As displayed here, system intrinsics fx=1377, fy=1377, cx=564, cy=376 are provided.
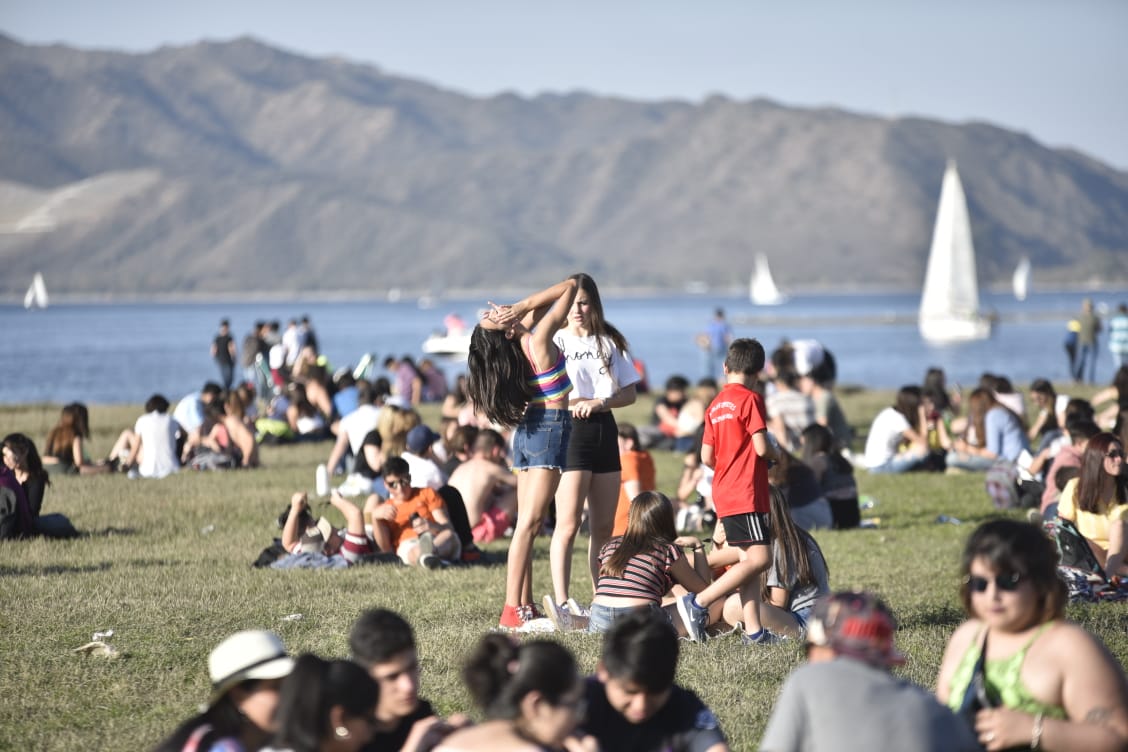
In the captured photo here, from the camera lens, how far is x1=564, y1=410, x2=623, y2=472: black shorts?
7871mm

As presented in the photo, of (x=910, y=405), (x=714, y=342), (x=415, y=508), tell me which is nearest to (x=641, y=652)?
(x=415, y=508)

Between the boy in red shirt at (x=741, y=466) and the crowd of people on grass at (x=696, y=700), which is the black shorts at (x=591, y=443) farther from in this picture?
the crowd of people on grass at (x=696, y=700)

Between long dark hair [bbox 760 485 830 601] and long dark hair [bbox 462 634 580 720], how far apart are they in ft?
12.6

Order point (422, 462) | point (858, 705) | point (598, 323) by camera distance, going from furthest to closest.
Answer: point (422, 462) < point (598, 323) < point (858, 705)

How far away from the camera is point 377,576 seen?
1005cm

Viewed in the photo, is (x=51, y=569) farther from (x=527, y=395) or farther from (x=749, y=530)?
(x=749, y=530)

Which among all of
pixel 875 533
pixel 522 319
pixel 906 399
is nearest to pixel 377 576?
pixel 522 319

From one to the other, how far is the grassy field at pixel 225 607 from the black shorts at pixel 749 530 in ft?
1.91

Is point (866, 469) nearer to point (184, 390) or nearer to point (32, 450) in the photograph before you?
point (32, 450)

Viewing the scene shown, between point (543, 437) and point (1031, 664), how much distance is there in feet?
13.2

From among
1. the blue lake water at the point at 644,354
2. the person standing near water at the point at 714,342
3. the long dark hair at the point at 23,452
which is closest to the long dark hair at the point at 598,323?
the long dark hair at the point at 23,452

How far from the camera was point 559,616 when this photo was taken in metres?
7.86

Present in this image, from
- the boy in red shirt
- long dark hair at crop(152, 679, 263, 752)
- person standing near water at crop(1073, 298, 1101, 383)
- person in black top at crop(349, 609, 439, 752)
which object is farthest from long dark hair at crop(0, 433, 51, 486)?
person standing near water at crop(1073, 298, 1101, 383)

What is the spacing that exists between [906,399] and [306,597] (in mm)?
9731
